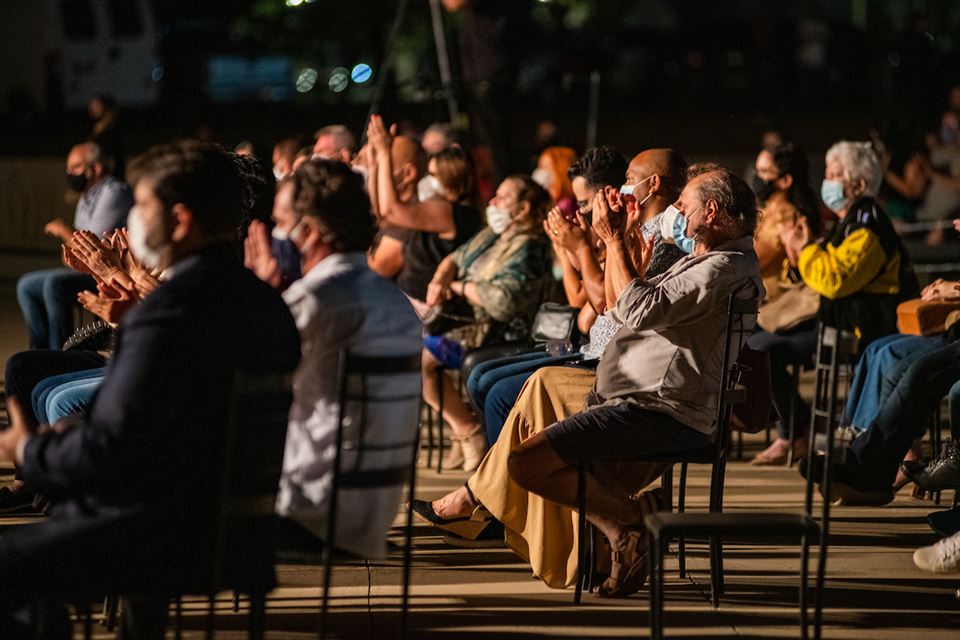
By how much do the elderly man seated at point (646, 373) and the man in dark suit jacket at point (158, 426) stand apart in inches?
65.3

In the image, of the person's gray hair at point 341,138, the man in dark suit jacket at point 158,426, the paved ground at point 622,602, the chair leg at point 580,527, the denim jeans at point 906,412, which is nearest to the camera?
the man in dark suit jacket at point 158,426

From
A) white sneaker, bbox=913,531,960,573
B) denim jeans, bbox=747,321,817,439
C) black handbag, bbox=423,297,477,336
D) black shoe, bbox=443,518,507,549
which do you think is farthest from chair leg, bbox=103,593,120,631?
denim jeans, bbox=747,321,817,439

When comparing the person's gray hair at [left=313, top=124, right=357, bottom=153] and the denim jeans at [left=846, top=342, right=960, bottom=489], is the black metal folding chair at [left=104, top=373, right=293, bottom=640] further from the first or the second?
the person's gray hair at [left=313, top=124, right=357, bottom=153]

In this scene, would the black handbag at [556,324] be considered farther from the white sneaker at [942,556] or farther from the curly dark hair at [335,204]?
the curly dark hair at [335,204]

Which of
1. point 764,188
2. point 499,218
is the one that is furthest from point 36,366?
point 764,188

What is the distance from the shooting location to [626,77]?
3027 cm

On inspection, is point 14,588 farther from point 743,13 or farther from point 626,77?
point 743,13

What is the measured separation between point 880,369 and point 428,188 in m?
2.81

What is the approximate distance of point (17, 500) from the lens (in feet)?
22.4

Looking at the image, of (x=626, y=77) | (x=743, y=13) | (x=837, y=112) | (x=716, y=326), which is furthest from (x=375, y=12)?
(x=716, y=326)

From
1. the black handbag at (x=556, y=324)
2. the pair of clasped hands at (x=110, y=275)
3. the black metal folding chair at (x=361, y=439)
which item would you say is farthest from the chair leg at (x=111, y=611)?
the black handbag at (x=556, y=324)

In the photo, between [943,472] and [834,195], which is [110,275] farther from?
[834,195]

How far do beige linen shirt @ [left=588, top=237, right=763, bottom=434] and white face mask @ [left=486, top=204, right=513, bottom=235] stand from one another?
2.13 m

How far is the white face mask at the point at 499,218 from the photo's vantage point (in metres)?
7.66
